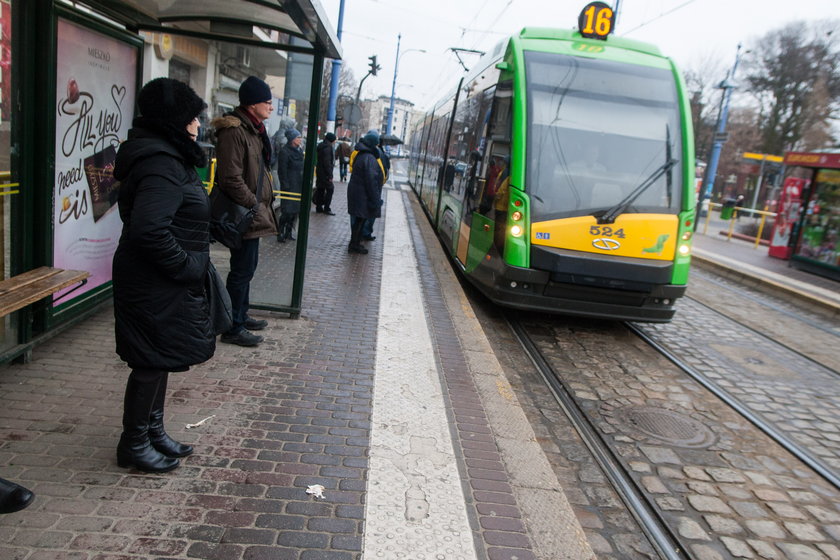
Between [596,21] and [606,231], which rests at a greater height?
[596,21]

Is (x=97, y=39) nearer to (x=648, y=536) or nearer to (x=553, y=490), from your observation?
(x=553, y=490)

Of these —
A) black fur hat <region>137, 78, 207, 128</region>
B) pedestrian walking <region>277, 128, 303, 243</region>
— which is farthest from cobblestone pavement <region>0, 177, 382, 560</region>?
pedestrian walking <region>277, 128, 303, 243</region>

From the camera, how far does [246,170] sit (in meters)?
4.68

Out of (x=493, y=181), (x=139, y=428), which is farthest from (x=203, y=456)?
(x=493, y=181)

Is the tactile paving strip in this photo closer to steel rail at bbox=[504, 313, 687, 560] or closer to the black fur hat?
steel rail at bbox=[504, 313, 687, 560]

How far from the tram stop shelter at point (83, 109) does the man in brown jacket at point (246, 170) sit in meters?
0.68

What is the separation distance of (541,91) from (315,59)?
8.32 ft

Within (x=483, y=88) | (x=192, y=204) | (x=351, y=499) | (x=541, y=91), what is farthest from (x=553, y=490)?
(x=483, y=88)

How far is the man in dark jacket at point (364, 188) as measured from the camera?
9430 millimetres

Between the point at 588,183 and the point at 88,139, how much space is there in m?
4.71

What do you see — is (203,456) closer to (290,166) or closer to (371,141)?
(290,166)

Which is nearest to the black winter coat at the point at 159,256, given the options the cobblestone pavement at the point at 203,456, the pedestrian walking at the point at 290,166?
the cobblestone pavement at the point at 203,456

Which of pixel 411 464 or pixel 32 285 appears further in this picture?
pixel 32 285

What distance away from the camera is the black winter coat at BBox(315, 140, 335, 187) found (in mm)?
13146
